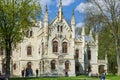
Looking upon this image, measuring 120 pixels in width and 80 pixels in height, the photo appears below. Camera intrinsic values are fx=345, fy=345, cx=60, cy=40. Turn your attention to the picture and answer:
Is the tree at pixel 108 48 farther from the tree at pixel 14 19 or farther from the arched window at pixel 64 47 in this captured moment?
the tree at pixel 14 19

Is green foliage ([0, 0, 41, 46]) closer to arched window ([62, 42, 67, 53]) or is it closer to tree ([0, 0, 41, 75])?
tree ([0, 0, 41, 75])

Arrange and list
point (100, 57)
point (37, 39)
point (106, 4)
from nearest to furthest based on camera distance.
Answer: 1. point (106, 4)
2. point (37, 39)
3. point (100, 57)

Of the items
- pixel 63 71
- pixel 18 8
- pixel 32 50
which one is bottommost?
pixel 63 71

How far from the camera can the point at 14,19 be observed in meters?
45.0

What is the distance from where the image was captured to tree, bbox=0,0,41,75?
147ft

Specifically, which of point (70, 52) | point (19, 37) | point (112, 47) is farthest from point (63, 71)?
point (19, 37)

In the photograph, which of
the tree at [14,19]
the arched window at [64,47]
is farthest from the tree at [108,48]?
the tree at [14,19]

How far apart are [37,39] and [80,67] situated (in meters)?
11.2

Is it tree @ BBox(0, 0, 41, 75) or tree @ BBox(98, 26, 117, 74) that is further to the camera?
tree @ BBox(98, 26, 117, 74)

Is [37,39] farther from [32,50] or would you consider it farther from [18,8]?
[18,8]

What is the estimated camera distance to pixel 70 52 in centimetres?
6712

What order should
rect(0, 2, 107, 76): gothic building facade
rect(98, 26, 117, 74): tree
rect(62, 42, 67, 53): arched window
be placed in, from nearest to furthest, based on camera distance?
rect(0, 2, 107, 76): gothic building facade → rect(62, 42, 67, 53): arched window → rect(98, 26, 117, 74): tree

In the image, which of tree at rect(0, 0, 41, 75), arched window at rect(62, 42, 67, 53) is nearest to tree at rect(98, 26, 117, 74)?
arched window at rect(62, 42, 67, 53)

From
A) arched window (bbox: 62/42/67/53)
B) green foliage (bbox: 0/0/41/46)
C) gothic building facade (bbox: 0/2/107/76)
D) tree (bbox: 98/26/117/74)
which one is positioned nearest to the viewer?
green foliage (bbox: 0/0/41/46)
